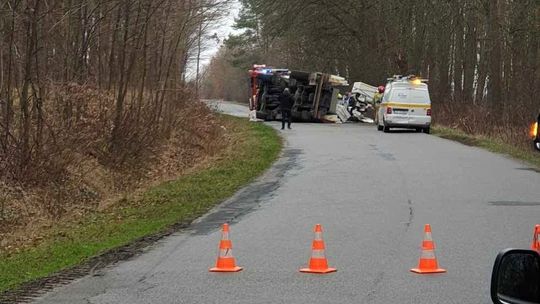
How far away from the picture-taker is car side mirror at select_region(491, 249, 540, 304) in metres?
2.95

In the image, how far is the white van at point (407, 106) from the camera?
31.4m

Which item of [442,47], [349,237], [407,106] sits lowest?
[349,237]

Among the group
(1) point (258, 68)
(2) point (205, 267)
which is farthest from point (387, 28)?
(2) point (205, 267)

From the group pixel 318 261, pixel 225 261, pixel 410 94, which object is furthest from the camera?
pixel 410 94

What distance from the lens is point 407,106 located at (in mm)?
31453

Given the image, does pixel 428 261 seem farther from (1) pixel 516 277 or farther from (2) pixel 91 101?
(2) pixel 91 101

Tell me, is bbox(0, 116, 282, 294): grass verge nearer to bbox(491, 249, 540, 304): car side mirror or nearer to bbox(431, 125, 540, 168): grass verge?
bbox(491, 249, 540, 304): car side mirror

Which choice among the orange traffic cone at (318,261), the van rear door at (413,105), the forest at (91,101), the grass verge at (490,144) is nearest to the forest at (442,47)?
the grass verge at (490,144)

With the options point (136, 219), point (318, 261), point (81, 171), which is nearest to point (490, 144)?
point (81, 171)

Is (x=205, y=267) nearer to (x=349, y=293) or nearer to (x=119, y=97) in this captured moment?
(x=349, y=293)

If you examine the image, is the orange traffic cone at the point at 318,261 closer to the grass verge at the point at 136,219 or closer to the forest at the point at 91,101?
the grass verge at the point at 136,219

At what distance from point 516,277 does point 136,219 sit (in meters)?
11.0

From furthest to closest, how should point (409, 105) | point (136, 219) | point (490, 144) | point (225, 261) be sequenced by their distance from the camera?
point (409, 105)
point (490, 144)
point (136, 219)
point (225, 261)

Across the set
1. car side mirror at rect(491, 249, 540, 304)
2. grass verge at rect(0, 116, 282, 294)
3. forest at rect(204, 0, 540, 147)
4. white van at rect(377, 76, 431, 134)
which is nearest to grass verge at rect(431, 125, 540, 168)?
forest at rect(204, 0, 540, 147)
